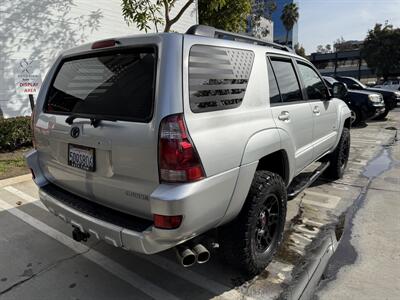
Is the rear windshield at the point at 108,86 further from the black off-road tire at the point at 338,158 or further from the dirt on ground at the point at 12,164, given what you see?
the black off-road tire at the point at 338,158

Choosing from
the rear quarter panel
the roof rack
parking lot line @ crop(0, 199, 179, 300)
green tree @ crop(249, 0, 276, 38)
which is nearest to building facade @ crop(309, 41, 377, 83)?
green tree @ crop(249, 0, 276, 38)

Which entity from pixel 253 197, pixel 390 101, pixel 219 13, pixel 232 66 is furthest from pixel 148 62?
pixel 390 101

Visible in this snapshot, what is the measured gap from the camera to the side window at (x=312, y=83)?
4258 mm

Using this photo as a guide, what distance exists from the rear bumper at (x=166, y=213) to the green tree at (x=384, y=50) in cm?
4397

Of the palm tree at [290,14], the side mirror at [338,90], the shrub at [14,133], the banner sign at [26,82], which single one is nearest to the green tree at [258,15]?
the banner sign at [26,82]

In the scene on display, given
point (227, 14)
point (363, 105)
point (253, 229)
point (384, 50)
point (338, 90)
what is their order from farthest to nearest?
point (384, 50)
point (227, 14)
point (363, 105)
point (338, 90)
point (253, 229)

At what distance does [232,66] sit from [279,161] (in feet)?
3.60

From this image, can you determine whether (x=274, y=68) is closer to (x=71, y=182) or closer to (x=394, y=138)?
(x=71, y=182)

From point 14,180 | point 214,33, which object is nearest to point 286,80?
point 214,33

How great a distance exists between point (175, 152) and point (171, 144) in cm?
6

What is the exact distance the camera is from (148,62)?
8.04 ft

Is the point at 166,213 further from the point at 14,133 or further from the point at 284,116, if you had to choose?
the point at 14,133

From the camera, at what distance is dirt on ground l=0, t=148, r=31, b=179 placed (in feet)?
19.5

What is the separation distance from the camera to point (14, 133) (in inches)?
278
